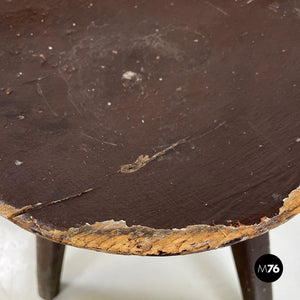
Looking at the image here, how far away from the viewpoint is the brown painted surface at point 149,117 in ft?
2.65

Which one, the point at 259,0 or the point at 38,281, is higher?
the point at 259,0

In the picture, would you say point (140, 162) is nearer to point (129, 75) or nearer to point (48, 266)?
point (129, 75)

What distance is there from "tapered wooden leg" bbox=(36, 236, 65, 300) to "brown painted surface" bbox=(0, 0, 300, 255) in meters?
0.40

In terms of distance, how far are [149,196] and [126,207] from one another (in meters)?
0.04

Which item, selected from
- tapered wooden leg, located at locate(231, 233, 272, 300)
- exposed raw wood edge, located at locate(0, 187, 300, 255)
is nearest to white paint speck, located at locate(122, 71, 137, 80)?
exposed raw wood edge, located at locate(0, 187, 300, 255)

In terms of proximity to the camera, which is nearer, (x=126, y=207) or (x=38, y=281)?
(x=126, y=207)

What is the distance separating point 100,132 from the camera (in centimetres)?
89

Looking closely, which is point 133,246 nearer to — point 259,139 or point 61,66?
point 259,139

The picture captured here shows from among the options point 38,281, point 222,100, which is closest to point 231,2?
point 222,100

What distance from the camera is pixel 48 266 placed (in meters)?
1.30

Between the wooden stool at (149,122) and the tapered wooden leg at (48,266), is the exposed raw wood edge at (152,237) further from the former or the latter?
the tapered wooden leg at (48,266)

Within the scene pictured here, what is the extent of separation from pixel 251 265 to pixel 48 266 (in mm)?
488

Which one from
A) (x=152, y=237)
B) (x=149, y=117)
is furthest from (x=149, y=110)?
(x=152, y=237)

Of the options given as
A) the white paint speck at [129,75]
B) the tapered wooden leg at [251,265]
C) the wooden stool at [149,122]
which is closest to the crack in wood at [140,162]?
the wooden stool at [149,122]
